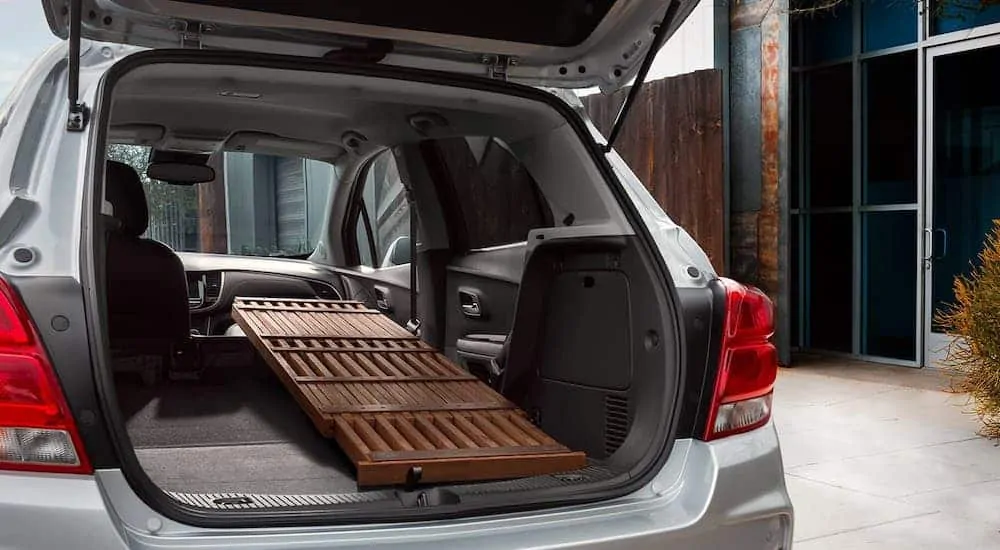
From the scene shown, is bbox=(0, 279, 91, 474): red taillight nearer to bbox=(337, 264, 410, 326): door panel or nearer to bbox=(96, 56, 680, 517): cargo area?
bbox=(96, 56, 680, 517): cargo area

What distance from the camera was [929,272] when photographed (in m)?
8.14

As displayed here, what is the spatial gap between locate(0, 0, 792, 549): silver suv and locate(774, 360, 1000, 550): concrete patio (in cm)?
174

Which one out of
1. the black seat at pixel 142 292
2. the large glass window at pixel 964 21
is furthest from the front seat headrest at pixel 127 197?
the large glass window at pixel 964 21

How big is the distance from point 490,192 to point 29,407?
2531 millimetres

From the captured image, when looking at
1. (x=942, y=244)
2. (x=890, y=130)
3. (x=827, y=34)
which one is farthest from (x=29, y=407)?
(x=827, y=34)

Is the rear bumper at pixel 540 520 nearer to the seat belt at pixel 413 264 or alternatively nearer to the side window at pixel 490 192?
the side window at pixel 490 192

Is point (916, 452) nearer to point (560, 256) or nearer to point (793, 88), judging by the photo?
point (560, 256)

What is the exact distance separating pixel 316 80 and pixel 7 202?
908mm

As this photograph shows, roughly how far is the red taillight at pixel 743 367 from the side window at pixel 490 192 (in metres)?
1.22

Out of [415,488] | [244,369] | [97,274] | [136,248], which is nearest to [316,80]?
[97,274]

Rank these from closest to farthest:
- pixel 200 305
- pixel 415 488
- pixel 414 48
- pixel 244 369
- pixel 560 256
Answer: pixel 415 488 → pixel 414 48 → pixel 560 256 → pixel 244 369 → pixel 200 305

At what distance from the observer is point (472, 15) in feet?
8.63

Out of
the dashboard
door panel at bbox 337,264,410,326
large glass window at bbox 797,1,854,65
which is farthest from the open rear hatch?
large glass window at bbox 797,1,854,65

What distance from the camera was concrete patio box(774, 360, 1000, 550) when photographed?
4074 millimetres
